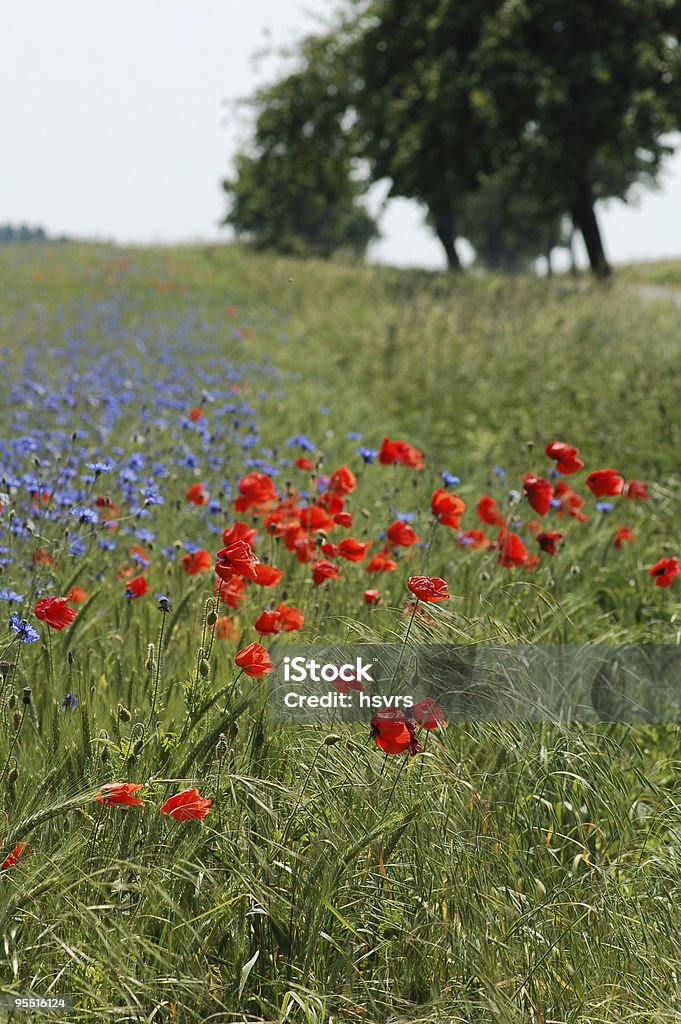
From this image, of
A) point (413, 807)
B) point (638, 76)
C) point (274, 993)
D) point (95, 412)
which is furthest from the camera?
point (638, 76)

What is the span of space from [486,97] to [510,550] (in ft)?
46.6

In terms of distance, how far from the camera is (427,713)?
6.45 feet

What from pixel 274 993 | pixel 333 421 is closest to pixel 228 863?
pixel 274 993

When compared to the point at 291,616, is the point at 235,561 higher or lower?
higher

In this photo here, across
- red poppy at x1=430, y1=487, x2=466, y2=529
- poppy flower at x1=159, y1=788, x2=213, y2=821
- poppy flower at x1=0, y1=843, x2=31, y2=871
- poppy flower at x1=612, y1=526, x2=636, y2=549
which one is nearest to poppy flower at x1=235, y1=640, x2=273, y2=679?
poppy flower at x1=159, y1=788, x2=213, y2=821

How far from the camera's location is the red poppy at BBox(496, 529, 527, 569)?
123 inches

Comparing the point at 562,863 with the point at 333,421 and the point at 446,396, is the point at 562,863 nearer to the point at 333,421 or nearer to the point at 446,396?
the point at 333,421

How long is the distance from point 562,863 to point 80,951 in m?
1.20

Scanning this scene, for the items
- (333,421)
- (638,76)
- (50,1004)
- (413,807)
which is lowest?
(50,1004)

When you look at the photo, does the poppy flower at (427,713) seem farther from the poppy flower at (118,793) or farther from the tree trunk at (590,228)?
the tree trunk at (590,228)

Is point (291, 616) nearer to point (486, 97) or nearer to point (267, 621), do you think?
point (267, 621)

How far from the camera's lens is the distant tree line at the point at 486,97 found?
15422 millimetres

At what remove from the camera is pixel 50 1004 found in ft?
5.13

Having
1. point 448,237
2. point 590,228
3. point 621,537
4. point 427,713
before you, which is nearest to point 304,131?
point 448,237
